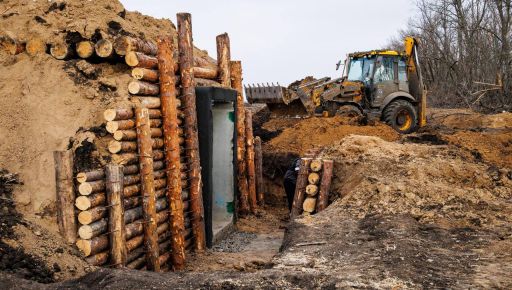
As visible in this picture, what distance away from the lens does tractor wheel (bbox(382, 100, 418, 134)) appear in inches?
682

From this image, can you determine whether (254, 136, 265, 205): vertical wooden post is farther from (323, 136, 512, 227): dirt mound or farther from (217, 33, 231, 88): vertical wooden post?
(217, 33, 231, 88): vertical wooden post

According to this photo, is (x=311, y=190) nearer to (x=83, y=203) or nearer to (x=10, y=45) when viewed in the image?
(x=83, y=203)

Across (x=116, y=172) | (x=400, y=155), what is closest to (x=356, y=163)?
(x=400, y=155)

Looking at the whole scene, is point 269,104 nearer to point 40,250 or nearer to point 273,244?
point 273,244

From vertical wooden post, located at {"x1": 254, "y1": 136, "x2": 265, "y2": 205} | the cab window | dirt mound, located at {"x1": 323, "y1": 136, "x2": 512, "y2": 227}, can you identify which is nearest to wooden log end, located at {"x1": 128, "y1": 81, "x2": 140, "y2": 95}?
dirt mound, located at {"x1": 323, "y1": 136, "x2": 512, "y2": 227}

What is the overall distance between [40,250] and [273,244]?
521cm

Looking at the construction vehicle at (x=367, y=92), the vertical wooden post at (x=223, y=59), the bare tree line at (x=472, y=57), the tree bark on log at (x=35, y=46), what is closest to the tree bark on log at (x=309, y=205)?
the vertical wooden post at (x=223, y=59)

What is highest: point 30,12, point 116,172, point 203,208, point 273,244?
point 30,12

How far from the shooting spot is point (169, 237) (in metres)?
8.16

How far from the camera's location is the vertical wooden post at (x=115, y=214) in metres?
6.30

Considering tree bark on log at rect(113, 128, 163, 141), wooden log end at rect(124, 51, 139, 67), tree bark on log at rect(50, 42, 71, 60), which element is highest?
tree bark on log at rect(50, 42, 71, 60)

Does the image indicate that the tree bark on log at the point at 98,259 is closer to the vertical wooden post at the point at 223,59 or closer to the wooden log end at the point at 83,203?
the wooden log end at the point at 83,203

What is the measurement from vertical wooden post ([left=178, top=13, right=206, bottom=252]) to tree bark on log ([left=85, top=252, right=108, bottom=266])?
8.80ft

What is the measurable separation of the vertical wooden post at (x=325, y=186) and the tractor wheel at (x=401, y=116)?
7.91 metres
